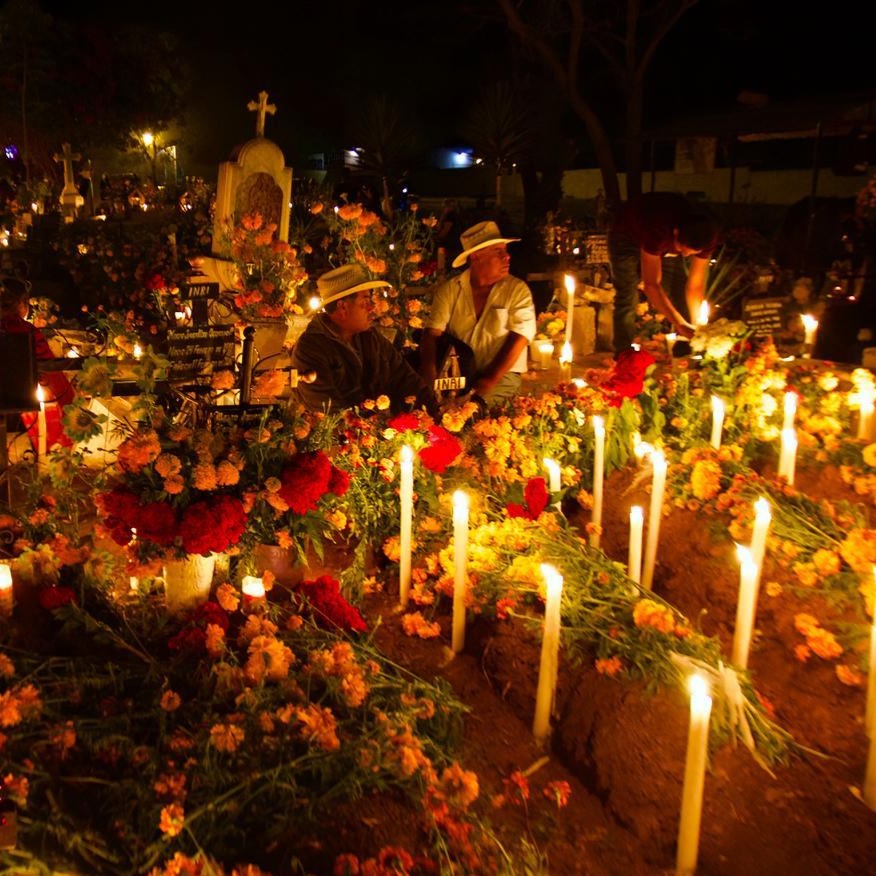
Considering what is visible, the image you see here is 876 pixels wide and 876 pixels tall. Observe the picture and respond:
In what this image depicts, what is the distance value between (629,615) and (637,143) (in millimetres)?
12102

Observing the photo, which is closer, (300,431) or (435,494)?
(300,431)

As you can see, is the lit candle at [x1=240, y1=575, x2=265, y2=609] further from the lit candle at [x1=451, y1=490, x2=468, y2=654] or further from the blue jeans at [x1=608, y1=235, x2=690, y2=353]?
the blue jeans at [x1=608, y1=235, x2=690, y2=353]

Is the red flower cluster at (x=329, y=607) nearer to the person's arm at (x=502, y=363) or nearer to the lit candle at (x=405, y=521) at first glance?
the lit candle at (x=405, y=521)

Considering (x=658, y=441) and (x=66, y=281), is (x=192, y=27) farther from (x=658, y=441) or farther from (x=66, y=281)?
(x=658, y=441)

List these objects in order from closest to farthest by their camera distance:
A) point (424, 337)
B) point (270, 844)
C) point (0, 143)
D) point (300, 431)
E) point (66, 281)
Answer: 1. point (270, 844)
2. point (300, 431)
3. point (424, 337)
4. point (66, 281)
5. point (0, 143)

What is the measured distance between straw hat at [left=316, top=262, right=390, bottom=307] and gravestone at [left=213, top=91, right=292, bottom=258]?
3.67 metres

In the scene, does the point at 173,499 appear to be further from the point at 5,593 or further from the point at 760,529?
the point at 760,529

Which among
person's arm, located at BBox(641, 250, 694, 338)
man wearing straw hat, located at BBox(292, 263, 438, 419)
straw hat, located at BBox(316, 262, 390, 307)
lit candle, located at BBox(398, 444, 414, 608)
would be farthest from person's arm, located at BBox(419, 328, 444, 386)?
person's arm, located at BBox(641, 250, 694, 338)


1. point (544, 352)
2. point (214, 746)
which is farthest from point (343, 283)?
point (544, 352)

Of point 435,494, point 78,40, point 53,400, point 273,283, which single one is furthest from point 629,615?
point 78,40

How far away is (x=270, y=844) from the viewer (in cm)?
227

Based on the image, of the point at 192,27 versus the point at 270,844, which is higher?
the point at 192,27

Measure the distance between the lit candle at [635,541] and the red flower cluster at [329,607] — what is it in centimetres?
106

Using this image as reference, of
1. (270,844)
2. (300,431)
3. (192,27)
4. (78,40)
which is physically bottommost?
(270,844)
